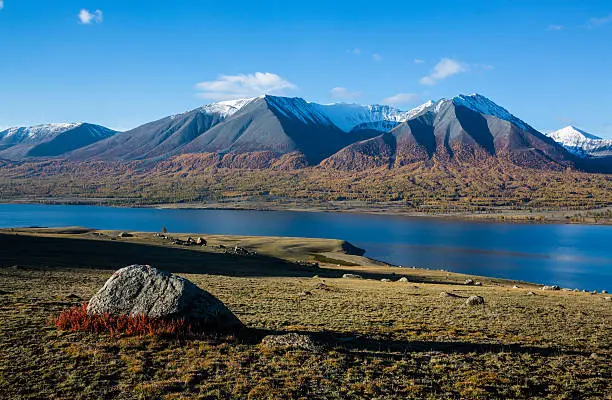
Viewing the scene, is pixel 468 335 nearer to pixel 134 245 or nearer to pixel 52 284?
pixel 52 284

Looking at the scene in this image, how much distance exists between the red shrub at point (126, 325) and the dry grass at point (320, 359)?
393mm

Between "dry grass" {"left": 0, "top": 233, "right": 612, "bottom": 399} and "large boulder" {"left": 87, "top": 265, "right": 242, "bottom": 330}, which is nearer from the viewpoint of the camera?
"dry grass" {"left": 0, "top": 233, "right": 612, "bottom": 399}

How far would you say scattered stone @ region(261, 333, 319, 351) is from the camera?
634 inches

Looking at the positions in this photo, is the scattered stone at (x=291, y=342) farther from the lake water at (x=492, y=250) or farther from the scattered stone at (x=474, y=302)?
the lake water at (x=492, y=250)

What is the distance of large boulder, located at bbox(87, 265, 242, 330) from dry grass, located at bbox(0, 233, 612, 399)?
42.4 inches

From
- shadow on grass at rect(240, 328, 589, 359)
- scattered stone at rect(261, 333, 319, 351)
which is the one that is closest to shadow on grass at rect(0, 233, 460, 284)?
shadow on grass at rect(240, 328, 589, 359)

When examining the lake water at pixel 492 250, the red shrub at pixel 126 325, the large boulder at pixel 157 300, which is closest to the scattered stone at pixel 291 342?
the large boulder at pixel 157 300

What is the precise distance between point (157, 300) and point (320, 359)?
21.2 ft

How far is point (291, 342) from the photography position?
53.5ft

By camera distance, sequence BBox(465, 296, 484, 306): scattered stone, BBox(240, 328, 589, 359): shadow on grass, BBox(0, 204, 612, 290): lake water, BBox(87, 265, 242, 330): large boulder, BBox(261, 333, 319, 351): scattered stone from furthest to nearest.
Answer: BBox(0, 204, 612, 290): lake water → BBox(465, 296, 484, 306): scattered stone → BBox(87, 265, 242, 330): large boulder → BBox(240, 328, 589, 359): shadow on grass → BBox(261, 333, 319, 351): scattered stone

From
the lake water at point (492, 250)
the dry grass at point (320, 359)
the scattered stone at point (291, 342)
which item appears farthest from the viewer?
the lake water at point (492, 250)

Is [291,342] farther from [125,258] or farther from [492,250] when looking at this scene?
[492,250]

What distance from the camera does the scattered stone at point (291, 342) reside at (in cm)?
1609

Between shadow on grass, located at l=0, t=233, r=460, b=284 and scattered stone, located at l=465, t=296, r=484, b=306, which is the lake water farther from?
scattered stone, located at l=465, t=296, r=484, b=306
